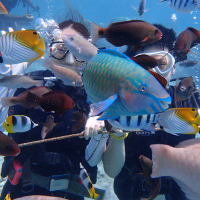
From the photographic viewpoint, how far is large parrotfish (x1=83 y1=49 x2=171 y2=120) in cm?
58

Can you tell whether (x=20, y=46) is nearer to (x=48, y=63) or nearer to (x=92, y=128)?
(x=48, y=63)

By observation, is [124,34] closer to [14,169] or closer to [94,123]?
[94,123]

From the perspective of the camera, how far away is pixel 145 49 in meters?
2.45

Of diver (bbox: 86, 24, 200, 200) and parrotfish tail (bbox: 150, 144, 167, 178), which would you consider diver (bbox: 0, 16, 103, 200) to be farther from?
parrotfish tail (bbox: 150, 144, 167, 178)

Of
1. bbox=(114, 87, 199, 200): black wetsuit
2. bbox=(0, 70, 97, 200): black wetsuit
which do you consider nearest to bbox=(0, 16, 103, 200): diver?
bbox=(0, 70, 97, 200): black wetsuit

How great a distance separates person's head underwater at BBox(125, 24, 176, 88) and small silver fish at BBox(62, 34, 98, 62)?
108 cm

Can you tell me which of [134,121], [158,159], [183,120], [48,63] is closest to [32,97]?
[48,63]

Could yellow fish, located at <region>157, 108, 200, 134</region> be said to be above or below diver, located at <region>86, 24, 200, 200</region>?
above

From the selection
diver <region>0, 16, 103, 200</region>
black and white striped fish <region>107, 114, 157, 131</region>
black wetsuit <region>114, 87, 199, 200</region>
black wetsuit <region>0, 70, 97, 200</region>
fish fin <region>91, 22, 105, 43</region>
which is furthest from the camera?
black wetsuit <region>114, 87, 199, 200</region>

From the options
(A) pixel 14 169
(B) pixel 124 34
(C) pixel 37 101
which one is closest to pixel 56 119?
(A) pixel 14 169

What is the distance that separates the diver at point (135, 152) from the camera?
221cm

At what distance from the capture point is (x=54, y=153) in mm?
2418

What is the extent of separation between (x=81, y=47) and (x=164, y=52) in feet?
4.35

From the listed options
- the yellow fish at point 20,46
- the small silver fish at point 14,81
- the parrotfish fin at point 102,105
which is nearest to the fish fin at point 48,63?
the small silver fish at point 14,81
